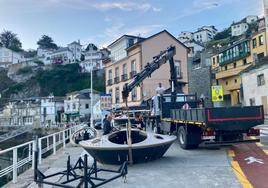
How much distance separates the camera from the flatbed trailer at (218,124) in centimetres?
983

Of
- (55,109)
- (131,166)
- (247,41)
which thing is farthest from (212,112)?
(55,109)

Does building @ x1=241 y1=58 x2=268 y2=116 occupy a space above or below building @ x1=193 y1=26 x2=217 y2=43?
below

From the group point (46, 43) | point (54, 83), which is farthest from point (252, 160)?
point (46, 43)

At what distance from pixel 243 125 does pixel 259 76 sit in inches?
968

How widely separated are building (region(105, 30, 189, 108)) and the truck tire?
2368 cm

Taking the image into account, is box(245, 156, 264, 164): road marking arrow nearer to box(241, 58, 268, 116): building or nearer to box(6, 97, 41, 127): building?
box(241, 58, 268, 116): building

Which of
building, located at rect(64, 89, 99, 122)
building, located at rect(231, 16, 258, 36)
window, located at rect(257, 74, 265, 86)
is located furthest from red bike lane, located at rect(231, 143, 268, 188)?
building, located at rect(231, 16, 258, 36)

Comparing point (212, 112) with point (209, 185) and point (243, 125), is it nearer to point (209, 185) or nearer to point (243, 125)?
point (243, 125)

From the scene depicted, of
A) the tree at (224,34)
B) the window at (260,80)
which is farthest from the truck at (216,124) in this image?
the tree at (224,34)

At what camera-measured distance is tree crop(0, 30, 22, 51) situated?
13938 centimetres

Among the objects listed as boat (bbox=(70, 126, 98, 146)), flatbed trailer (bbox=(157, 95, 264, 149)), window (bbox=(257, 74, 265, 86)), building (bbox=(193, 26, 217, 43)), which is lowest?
boat (bbox=(70, 126, 98, 146))

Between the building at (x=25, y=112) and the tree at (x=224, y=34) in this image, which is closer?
the building at (x=25, y=112)

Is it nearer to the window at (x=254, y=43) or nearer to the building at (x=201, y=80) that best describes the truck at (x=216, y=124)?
the window at (x=254, y=43)

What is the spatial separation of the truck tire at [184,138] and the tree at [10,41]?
144 meters
